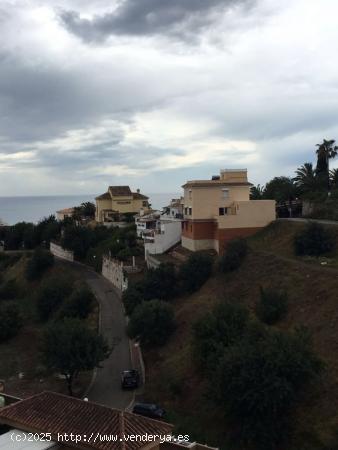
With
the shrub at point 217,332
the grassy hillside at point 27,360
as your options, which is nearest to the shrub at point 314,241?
the shrub at point 217,332

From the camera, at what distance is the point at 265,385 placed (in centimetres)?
2138

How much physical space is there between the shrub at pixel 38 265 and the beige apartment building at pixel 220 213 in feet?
66.9

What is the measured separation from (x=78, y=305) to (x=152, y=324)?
13105 millimetres

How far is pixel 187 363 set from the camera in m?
29.6

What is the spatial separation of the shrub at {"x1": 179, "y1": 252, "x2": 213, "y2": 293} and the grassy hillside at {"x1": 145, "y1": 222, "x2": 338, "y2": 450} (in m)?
0.77

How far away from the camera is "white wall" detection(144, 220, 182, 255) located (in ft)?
185

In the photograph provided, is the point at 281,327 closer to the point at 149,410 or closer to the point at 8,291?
the point at 149,410

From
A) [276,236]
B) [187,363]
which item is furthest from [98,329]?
[276,236]

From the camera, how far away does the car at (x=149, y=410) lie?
24.9 meters

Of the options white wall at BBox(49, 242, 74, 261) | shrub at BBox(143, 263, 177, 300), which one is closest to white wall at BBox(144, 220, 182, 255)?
shrub at BBox(143, 263, 177, 300)

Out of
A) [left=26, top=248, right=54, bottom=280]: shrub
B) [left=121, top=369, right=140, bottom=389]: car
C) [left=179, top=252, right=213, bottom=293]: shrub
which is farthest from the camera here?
[left=26, top=248, right=54, bottom=280]: shrub

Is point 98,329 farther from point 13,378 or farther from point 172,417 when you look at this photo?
point 172,417

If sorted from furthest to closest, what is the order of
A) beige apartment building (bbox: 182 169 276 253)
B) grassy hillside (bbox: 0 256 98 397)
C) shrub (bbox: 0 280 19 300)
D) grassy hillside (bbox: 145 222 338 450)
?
shrub (bbox: 0 280 19 300), beige apartment building (bbox: 182 169 276 253), grassy hillside (bbox: 0 256 98 397), grassy hillside (bbox: 145 222 338 450)

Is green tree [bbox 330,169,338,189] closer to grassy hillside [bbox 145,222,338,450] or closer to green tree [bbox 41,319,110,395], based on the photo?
grassy hillside [bbox 145,222,338,450]
